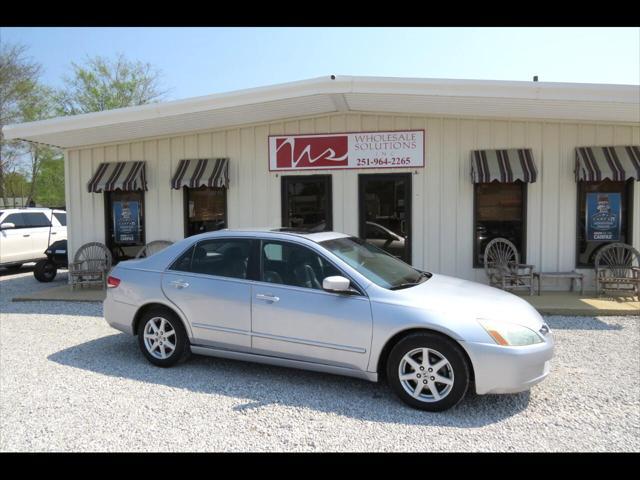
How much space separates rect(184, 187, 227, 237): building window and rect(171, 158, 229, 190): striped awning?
1.45 ft

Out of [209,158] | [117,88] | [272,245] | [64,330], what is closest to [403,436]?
[272,245]

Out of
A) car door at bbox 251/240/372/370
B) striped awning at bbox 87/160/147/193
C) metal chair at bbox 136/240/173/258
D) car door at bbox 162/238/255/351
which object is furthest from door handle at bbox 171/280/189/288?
striped awning at bbox 87/160/147/193

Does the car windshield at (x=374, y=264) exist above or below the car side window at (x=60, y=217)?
below

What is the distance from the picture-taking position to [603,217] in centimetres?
830

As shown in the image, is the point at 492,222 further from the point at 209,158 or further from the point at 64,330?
the point at 64,330

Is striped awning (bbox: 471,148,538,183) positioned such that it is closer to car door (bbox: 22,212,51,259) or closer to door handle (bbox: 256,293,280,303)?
door handle (bbox: 256,293,280,303)

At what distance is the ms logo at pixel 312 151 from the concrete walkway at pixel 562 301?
4.09 m

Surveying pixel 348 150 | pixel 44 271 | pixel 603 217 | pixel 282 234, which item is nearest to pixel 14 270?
pixel 44 271

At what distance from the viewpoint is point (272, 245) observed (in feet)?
15.3

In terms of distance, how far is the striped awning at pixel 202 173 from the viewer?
9.01 metres

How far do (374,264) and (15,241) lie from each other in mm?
11441

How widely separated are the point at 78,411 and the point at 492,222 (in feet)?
23.6

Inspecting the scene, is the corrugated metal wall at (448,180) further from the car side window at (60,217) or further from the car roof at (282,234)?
the car side window at (60,217)

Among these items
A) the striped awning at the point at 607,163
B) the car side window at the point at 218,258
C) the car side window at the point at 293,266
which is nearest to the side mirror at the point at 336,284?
the car side window at the point at 293,266
